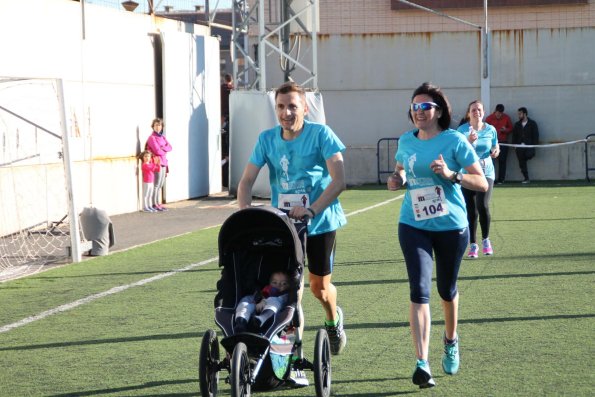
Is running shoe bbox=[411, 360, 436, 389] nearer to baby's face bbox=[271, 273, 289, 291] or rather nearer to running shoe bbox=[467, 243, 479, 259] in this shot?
baby's face bbox=[271, 273, 289, 291]

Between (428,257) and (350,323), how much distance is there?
226cm

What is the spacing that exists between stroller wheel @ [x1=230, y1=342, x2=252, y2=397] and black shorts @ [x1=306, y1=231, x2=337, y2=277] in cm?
141

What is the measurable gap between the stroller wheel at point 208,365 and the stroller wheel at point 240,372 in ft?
0.81

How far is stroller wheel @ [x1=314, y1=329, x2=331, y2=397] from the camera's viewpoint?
6.54 metres

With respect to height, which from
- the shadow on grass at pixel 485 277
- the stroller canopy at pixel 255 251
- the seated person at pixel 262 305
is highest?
the stroller canopy at pixel 255 251

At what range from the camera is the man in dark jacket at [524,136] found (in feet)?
96.4

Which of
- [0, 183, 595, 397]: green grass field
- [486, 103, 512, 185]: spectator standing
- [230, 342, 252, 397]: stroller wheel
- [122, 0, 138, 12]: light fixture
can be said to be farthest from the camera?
[486, 103, 512, 185]: spectator standing

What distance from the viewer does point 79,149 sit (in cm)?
2053

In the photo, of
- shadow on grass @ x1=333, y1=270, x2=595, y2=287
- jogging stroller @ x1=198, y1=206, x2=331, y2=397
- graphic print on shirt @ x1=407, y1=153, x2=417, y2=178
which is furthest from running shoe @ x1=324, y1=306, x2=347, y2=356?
shadow on grass @ x1=333, y1=270, x2=595, y2=287

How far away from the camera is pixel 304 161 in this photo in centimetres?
739

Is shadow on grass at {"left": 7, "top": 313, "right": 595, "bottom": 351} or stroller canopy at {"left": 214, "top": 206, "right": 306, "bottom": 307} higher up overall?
stroller canopy at {"left": 214, "top": 206, "right": 306, "bottom": 307}

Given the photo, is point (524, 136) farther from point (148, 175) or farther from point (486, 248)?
point (486, 248)

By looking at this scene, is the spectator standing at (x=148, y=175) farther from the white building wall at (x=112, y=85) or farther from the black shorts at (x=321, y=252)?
the black shorts at (x=321, y=252)

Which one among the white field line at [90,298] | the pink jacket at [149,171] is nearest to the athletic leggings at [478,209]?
the white field line at [90,298]
